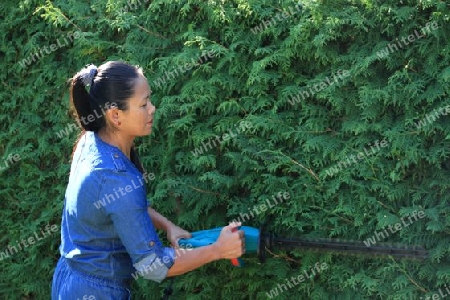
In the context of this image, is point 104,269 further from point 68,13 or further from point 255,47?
point 68,13

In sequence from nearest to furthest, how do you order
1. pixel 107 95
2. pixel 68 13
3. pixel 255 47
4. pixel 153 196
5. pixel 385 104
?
pixel 107 95, pixel 385 104, pixel 255 47, pixel 153 196, pixel 68 13

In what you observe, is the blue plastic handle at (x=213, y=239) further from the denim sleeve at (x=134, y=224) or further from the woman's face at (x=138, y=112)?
the woman's face at (x=138, y=112)

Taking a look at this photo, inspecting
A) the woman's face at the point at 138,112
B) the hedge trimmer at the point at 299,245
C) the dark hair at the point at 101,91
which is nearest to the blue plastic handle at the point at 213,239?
the hedge trimmer at the point at 299,245

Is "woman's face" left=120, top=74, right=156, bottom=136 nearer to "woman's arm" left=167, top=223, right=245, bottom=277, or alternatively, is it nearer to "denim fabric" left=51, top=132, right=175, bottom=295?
"denim fabric" left=51, top=132, right=175, bottom=295

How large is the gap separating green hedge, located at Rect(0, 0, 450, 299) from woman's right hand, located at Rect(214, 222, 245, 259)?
0.75 m

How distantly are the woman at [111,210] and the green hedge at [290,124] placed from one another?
0.83m

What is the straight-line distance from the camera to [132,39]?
450 centimetres

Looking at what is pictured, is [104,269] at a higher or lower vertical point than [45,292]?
higher

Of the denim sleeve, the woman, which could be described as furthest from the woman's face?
the denim sleeve

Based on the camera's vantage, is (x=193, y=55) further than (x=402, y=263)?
Yes

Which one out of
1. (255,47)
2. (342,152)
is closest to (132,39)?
(255,47)

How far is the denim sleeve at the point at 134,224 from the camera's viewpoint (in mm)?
2973

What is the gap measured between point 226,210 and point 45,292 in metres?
1.72

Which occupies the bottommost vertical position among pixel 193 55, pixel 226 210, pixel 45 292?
pixel 45 292
